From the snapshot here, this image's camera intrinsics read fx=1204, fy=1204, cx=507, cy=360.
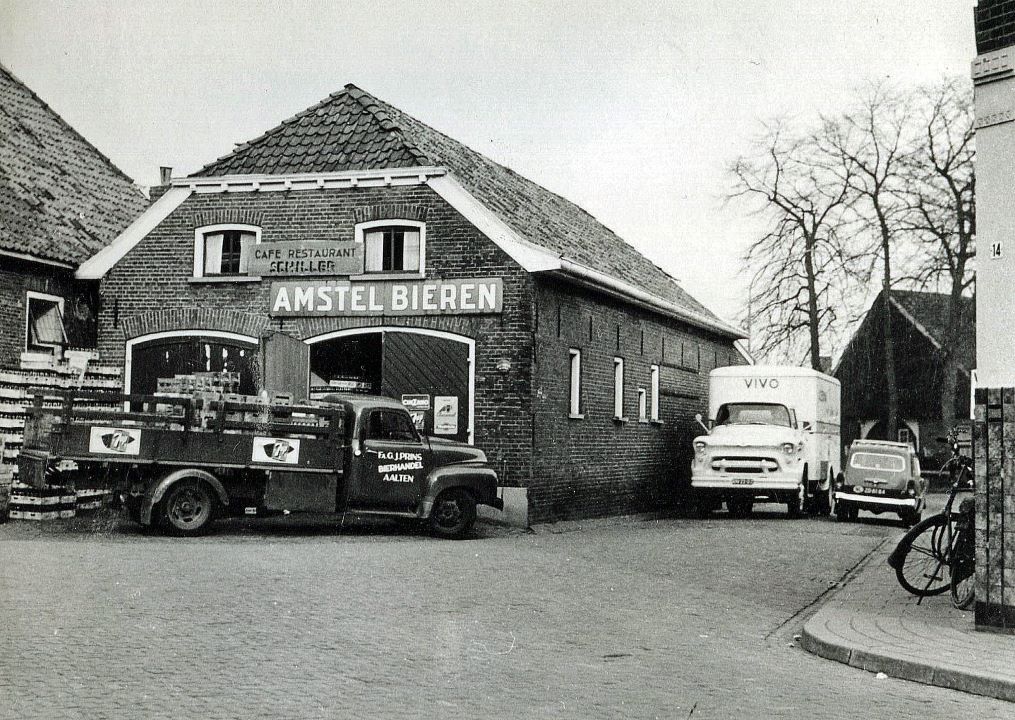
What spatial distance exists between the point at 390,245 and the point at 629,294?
16.5 ft

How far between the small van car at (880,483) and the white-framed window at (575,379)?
22.2 ft

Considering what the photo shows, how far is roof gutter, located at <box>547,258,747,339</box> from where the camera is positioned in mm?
19641

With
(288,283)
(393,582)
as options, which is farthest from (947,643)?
(288,283)

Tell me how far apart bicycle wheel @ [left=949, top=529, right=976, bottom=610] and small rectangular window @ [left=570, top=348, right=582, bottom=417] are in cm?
1119

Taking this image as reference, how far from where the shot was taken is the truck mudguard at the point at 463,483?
16078 millimetres

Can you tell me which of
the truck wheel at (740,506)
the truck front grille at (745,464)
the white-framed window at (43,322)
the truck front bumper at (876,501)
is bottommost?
the truck wheel at (740,506)

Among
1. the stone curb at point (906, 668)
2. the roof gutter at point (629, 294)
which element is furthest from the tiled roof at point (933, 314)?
A: the stone curb at point (906, 668)

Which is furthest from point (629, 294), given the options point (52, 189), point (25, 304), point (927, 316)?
point (927, 316)

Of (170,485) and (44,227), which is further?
(44,227)

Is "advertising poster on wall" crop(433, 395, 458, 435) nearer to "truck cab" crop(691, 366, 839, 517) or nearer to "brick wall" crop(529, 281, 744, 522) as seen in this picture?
"brick wall" crop(529, 281, 744, 522)

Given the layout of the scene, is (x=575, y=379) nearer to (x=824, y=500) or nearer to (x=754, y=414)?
(x=754, y=414)

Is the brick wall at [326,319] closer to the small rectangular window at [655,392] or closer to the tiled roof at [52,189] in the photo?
the tiled roof at [52,189]

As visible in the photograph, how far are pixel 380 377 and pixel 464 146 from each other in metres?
6.81

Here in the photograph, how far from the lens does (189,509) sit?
607 inches
